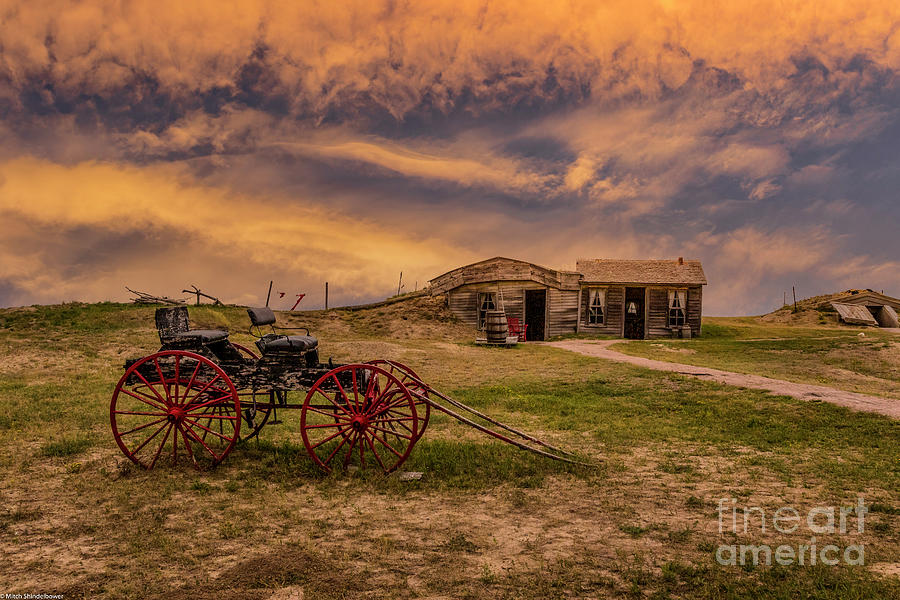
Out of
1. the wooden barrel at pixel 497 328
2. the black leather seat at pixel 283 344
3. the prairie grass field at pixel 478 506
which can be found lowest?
the prairie grass field at pixel 478 506

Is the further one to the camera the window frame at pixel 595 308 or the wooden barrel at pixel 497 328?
the window frame at pixel 595 308

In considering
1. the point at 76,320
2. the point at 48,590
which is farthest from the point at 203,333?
the point at 76,320

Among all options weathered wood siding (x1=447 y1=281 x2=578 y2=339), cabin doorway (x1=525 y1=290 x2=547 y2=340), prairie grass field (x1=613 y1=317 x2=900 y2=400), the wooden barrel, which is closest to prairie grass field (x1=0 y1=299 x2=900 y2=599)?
prairie grass field (x1=613 y1=317 x2=900 y2=400)

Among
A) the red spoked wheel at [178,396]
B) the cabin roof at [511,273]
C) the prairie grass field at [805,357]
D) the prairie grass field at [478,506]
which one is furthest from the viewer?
the cabin roof at [511,273]

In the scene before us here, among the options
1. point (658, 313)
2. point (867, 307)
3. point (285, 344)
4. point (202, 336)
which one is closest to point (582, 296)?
point (658, 313)

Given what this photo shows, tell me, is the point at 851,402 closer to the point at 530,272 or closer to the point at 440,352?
the point at 440,352

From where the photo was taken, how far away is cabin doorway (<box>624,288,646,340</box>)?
34.3 metres

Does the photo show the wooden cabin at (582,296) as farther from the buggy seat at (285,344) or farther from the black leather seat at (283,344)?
the black leather seat at (283,344)

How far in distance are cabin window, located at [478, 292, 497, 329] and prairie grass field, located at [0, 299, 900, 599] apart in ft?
62.2

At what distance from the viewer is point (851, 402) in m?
11.4

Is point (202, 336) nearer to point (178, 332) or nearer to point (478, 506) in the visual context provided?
point (178, 332)

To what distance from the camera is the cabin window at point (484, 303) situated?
32.5m

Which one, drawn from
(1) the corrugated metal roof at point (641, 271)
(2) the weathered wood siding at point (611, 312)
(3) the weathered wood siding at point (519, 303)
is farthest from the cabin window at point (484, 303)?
(1) the corrugated metal roof at point (641, 271)

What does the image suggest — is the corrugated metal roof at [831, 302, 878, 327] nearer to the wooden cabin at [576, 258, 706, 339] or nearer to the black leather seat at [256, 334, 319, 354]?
the wooden cabin at [576, 258, 706, 339]
